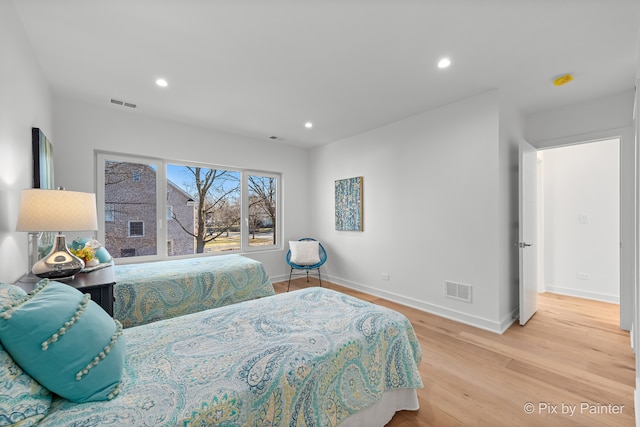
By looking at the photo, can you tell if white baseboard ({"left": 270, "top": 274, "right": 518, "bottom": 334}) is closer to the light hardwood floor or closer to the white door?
the light hardwood floor

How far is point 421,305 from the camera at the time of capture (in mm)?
3531

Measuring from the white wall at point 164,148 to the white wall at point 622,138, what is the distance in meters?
3.91

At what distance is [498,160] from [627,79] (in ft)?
4.22

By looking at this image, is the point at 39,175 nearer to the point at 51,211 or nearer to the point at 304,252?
the point at 51,211

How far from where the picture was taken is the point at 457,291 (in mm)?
3166

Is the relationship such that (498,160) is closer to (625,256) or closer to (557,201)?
(625,256)

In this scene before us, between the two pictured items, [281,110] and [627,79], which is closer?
[627,79]

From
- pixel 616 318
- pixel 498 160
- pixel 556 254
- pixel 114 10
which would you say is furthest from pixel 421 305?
pixel 114 10

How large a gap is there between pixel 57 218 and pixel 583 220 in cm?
589

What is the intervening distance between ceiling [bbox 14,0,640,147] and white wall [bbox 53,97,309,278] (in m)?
0.30

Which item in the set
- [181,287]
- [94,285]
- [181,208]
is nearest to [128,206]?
[181,208]

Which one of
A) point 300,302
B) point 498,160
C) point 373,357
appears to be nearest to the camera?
point 373,357

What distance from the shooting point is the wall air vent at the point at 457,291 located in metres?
3.08

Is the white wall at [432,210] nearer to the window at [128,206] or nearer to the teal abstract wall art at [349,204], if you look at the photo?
the teal abstract wall art at [349,204]
